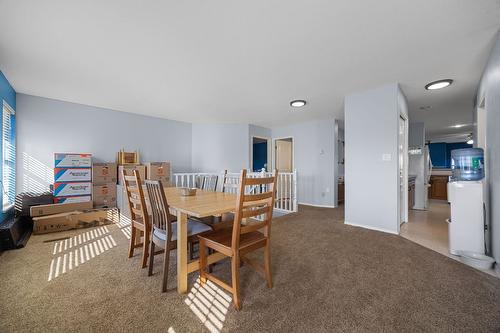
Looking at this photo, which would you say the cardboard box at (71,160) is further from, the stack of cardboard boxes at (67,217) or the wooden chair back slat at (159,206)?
the wooden chair back slat at (159,206)

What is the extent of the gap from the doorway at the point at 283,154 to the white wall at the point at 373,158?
3.12m

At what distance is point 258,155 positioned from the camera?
841 cm

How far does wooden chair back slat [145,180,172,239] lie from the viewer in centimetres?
161

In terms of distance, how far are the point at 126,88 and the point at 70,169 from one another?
180 centimetres

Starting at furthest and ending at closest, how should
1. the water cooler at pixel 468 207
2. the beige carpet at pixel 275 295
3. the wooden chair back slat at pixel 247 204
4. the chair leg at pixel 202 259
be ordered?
the water cooler at pixel 468 207 < the chair leg at pixel 202 259 < the wooden chair back slat at pixel 247 204 < the beige carpet at pixel 275 295

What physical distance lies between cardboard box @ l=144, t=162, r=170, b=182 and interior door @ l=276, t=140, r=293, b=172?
3.55m

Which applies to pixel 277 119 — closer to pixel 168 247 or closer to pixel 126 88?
pixel 126 88

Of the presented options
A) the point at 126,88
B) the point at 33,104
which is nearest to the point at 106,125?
the point at 33,104

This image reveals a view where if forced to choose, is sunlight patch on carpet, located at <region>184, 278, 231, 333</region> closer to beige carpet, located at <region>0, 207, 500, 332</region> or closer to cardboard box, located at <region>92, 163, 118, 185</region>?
beige carpet, located at <region>0, 207, 500, 332</region>

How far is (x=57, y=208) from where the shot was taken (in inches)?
128

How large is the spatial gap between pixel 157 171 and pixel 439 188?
27.3ft

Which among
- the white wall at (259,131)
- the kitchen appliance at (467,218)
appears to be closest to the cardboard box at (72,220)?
the white wall at (259,131)

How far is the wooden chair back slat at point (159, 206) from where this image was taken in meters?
1.61

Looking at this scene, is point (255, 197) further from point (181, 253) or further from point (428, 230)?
point (428, 230)
